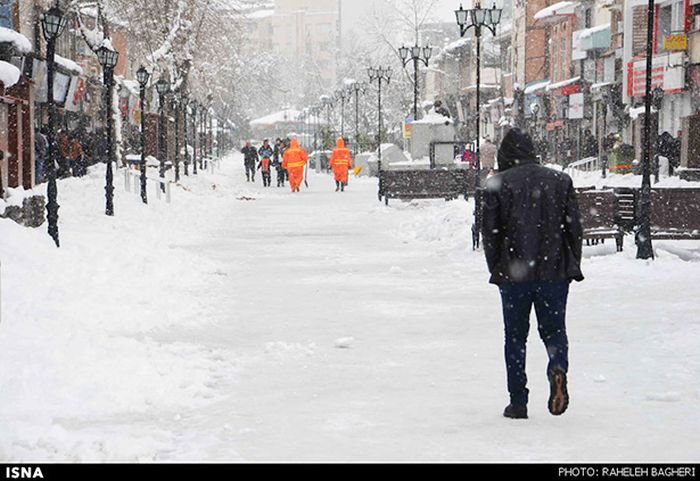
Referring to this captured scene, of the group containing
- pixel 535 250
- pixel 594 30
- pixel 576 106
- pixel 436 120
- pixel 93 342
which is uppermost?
pixel 594 30

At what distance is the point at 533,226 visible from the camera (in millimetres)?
6398

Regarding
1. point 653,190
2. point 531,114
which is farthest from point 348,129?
point 653,190

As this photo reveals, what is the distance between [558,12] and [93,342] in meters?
54.5

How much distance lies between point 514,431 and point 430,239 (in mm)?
12064

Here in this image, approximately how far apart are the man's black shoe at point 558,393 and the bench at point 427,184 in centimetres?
2036

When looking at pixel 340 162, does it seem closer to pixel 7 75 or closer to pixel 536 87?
pixel 7 75

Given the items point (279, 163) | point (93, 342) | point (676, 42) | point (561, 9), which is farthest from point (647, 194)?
point (561, 9)

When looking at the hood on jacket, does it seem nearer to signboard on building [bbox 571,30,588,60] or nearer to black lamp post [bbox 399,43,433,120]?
black lamp post [bbox 399,43,433,120]

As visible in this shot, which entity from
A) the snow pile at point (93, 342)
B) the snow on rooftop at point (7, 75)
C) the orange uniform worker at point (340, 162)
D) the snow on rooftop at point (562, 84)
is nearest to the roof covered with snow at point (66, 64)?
the orange uniform worker at point (340, 162)

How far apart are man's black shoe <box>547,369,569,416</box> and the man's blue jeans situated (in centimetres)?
3

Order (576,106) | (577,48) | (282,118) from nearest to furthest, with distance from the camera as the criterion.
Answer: (577,48), (576,106), (282,118)

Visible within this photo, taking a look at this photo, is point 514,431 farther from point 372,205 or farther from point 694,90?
point 694,90

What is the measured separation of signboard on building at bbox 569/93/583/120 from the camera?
56.2 meters

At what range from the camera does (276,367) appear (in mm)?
8172
